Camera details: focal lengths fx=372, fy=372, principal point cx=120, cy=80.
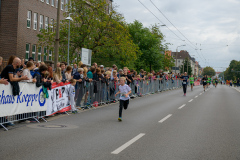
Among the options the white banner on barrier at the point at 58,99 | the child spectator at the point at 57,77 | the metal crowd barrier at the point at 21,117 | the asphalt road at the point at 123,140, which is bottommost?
the asphalt road at the point at 123,140

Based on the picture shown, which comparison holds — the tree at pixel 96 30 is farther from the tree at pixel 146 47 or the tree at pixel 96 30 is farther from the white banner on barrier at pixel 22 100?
the tree at pixel 146 47

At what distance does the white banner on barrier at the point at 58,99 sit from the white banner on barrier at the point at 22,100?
48 centimetres

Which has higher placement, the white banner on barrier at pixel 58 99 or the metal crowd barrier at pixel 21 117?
the white banner on barrier at pixel 58 99

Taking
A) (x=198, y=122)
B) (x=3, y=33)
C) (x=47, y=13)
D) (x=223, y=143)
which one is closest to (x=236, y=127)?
(x=198, y=122)

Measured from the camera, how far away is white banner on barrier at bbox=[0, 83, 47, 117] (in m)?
9.77

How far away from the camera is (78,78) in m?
15.5

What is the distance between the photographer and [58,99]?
13.3 metres

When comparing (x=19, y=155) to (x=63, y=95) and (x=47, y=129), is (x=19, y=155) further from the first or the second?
(x=63, y=95)

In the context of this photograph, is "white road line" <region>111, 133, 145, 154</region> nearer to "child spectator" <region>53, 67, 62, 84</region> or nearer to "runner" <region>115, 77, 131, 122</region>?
"runner" <region>115, 77, 131, 122</region>

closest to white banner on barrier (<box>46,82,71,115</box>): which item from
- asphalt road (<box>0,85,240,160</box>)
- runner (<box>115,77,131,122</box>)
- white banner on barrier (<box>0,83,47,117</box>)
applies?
white banner on barrier (<box>0,83,47,117</box>)

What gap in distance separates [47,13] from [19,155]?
46.4 m

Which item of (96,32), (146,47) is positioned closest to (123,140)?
(96,32)

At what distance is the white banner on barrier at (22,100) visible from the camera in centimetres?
977

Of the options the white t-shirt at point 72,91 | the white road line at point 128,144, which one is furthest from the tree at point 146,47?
the white road line at point 128,144
